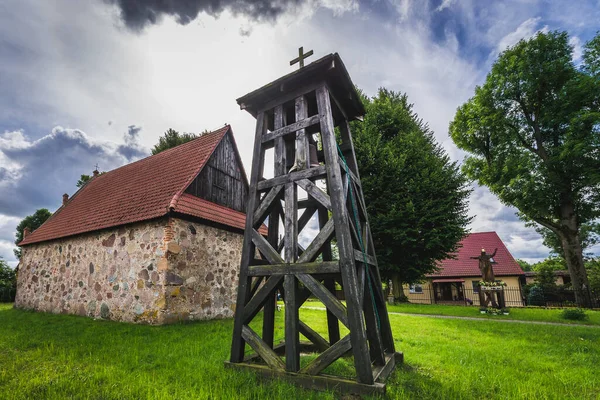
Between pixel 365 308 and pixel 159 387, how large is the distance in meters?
2.67

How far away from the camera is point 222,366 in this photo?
387cm

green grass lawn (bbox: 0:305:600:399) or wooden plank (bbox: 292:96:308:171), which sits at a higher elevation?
wooden plank (bbox: 292:96:308:171)

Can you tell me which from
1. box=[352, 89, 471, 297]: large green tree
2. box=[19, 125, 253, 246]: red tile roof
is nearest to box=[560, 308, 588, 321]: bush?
box=[352, 89, 471, 297]: large green tree

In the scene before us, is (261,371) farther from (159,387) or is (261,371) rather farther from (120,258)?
(120,258)

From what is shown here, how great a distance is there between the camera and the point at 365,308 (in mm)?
3926

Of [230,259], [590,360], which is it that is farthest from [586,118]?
[230,259]

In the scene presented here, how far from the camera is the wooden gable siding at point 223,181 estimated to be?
32.4ft

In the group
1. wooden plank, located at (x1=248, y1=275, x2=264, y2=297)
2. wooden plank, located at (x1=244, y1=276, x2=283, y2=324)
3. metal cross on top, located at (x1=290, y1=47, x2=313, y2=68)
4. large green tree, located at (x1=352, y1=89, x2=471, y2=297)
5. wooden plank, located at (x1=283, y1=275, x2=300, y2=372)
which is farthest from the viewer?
large green tree, located at (x1=352, y1=89, x2=471, y2=297)

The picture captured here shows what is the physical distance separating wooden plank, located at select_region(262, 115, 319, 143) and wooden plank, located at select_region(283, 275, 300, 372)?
7.43ft

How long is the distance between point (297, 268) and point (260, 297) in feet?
2.35

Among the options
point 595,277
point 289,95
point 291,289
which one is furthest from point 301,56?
point 595,277

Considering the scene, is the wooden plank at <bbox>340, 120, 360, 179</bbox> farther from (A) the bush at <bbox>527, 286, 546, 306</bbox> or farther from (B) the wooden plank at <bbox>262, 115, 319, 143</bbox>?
(A) the bush at <bbox>527, 286, 546, 306</bbox>

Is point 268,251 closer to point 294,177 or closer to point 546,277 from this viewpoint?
point 294,177

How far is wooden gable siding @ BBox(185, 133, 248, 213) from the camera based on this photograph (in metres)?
9.89
